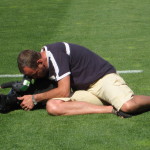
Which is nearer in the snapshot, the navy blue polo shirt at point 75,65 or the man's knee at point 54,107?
the navy blue polo shirt at point 75,65

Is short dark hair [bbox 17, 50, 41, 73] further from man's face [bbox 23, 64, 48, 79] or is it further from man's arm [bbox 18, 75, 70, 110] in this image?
man's arm [bbox 18, 75, 70, 110]

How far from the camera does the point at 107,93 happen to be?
6.58 meters

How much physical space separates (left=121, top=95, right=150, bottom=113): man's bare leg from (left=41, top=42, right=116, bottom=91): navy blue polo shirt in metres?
0.63

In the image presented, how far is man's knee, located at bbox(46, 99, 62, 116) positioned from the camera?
21.1 ft

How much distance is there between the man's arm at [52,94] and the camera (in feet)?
20.8

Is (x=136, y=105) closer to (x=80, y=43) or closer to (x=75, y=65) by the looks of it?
(x=75, y=65)

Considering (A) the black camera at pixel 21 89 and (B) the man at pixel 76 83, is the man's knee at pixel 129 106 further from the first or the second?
(A) the black camera at pixel 21 89

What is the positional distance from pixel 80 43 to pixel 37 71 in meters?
4.92

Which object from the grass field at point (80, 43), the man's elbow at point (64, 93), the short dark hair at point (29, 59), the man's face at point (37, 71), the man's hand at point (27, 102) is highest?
the short dark hair at point (29, 59)

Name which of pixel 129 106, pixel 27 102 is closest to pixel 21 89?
pixel 27 102

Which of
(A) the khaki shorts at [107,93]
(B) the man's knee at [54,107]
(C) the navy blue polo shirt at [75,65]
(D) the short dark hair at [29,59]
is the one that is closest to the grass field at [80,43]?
(B) the man's knee at [54,107]

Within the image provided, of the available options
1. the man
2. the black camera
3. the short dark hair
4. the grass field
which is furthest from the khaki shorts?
the short dark hair

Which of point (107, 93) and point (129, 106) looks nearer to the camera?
point (129, 106)

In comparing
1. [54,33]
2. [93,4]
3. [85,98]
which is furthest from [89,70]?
[93,4]
